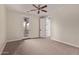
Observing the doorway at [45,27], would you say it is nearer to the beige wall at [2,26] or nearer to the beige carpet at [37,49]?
the beige carpet at [37,49]

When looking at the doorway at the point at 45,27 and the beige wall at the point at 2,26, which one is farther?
the doorway at the point at 45,27

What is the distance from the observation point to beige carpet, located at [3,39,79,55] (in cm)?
156

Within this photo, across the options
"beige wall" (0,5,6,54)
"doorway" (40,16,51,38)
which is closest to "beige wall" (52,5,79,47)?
"doorway" (40,16,51,38)

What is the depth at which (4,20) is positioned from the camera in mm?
1581

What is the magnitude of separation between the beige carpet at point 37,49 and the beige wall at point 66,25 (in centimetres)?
10

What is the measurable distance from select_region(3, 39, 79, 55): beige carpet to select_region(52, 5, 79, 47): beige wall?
10 centimetres

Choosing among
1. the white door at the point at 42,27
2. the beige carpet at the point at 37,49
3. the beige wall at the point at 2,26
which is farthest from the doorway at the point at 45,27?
the beige wall at the point at 2,26

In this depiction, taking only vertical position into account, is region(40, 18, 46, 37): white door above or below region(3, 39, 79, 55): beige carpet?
above

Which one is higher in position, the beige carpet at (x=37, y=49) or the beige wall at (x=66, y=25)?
the beige wall at (x=66, y=25)

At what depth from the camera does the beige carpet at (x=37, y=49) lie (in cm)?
156

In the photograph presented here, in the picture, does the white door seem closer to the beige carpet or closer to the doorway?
the doorway

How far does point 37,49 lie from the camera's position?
158cm
